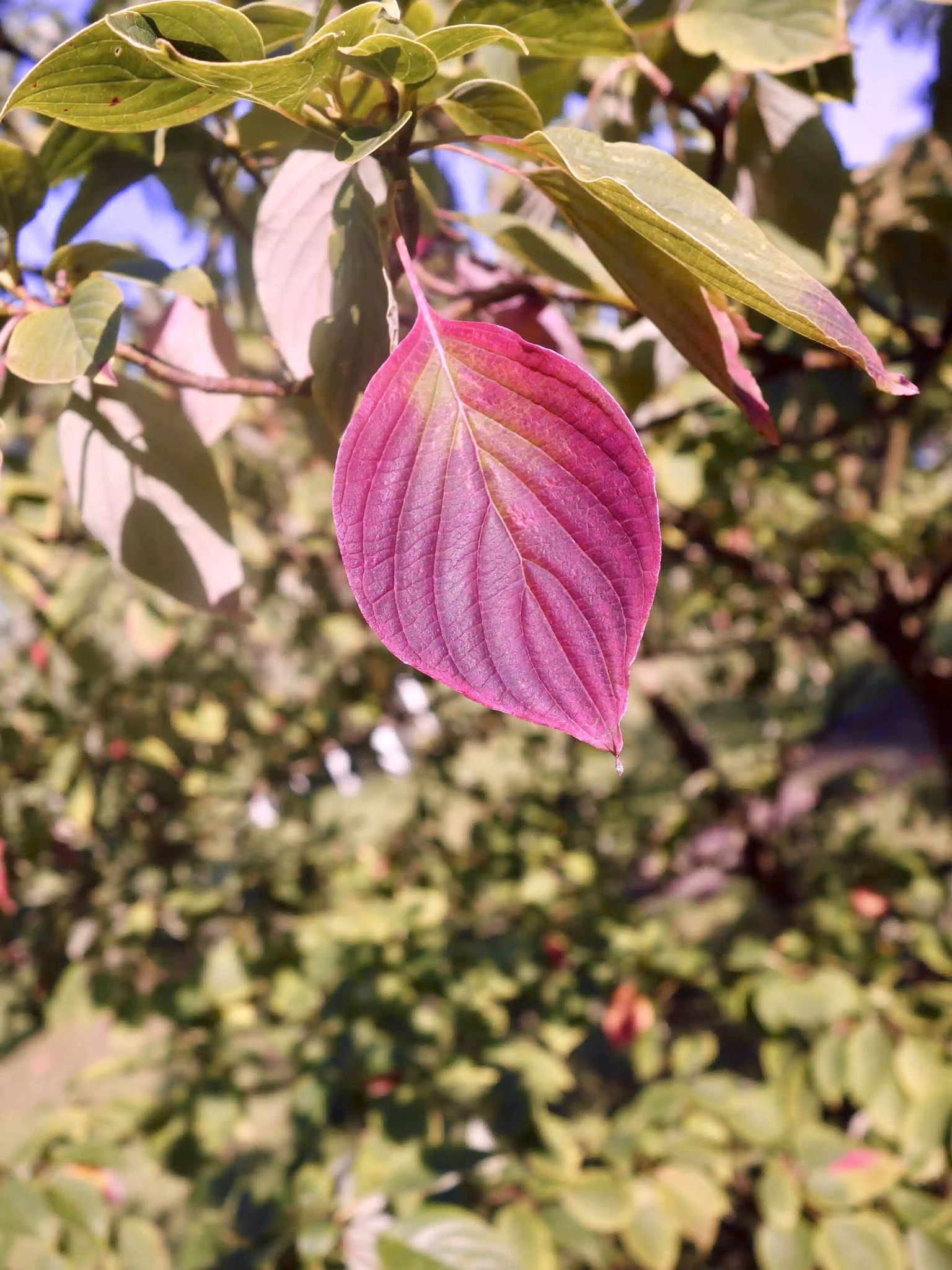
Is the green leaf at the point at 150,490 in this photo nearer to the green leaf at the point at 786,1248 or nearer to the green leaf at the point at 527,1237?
the green leaf at the point at 527,1237

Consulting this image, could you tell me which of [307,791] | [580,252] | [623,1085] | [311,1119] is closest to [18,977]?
[307,791]

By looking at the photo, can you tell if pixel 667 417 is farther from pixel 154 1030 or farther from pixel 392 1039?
pixel 154 1030

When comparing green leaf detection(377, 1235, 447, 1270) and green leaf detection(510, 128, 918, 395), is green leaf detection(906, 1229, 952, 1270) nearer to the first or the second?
green leaf detection(377, 1235, 447, 1270)

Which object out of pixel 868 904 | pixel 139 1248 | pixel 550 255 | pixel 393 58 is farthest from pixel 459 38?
pixel 868 904

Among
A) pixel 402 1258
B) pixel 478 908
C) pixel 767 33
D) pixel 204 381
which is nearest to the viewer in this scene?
pixel 204 381

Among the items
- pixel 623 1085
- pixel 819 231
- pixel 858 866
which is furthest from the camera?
pixel 623 1085

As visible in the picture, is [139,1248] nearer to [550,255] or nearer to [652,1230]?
[652,1230]
